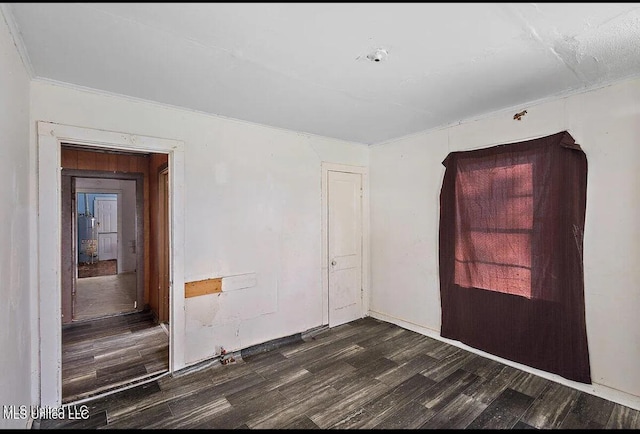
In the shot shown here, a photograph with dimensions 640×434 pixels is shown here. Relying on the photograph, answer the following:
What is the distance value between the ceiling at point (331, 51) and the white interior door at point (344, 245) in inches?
57.2

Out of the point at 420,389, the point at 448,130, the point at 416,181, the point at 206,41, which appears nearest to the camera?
the point at 206,41

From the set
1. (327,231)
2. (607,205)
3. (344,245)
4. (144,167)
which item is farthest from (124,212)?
(607,205)

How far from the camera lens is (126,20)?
5.02ft

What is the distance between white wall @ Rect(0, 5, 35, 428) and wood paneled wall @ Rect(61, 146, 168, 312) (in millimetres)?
2138

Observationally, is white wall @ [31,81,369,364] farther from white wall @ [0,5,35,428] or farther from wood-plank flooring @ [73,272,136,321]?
wood-plank flooring @ [73,272,136,321]

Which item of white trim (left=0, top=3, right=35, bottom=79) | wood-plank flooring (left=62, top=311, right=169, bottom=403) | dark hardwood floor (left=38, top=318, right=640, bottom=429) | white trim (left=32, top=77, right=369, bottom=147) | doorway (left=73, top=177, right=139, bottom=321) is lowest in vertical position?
dark hardwood floor (left=38, top=318, right=640, bottom=429)

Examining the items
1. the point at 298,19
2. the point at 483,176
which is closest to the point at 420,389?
the point at 483,176

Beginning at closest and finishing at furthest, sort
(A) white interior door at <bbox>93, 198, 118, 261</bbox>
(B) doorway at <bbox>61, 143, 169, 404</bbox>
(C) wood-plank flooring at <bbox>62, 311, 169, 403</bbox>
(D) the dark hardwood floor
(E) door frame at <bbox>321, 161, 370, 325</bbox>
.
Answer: (D) the dark hardwood floor < (C) wood-plank flooring at <bbox>62, 311, 169, 403</bbox> < (B) doorway at <bbox>61, 143, 169, 404</bbox> < (E) door frame at <bbox>321, 161, 370, 325</bbox> < (A) white interior door at <bbox>93, 198, 118, 261</bbox>

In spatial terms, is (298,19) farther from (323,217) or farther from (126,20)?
(323,217)

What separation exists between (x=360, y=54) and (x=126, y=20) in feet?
4.28

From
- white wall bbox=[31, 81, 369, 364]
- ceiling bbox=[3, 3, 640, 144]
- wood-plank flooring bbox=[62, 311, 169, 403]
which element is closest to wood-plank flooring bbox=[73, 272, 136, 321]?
wood-plank flooring bbox=[62, 311, 169, 403]

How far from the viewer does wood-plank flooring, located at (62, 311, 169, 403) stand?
2592 mm

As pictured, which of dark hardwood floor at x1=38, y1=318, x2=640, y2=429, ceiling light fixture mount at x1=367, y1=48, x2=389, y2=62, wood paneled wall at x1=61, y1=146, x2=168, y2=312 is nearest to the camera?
ceiling light fixture mount at x1=367, y1=48, x2=389, y2=62

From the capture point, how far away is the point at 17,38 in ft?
5.43
